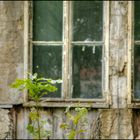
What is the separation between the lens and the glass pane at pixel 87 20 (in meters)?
5.81

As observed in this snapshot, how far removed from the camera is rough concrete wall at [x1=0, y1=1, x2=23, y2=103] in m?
5.76

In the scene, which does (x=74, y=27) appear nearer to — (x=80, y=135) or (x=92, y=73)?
(x=92, y=73)

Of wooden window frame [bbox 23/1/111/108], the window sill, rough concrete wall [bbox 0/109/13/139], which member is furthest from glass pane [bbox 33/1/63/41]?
rough concrete wall [bbox 0/109/13/139]

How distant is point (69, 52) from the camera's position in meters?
5.82

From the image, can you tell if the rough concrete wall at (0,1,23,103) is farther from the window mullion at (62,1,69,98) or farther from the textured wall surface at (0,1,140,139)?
the window mullion at (62,1,69,98)

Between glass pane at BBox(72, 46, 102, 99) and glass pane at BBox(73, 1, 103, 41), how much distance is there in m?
0.15

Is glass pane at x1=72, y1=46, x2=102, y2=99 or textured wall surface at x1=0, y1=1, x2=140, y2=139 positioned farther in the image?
glass pane at x1=72, y1=46, x2=102, y2=99

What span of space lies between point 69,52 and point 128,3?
0.96 metres

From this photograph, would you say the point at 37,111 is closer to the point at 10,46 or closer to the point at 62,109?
the point at 62,109

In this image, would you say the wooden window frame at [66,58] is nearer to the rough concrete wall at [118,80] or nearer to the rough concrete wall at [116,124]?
the rough concrete wall at [118,80]

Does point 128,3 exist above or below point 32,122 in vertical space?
above

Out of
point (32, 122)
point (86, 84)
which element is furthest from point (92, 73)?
point (32, 122)

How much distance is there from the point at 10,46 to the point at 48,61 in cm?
52

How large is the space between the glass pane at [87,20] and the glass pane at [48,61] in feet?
1.04
